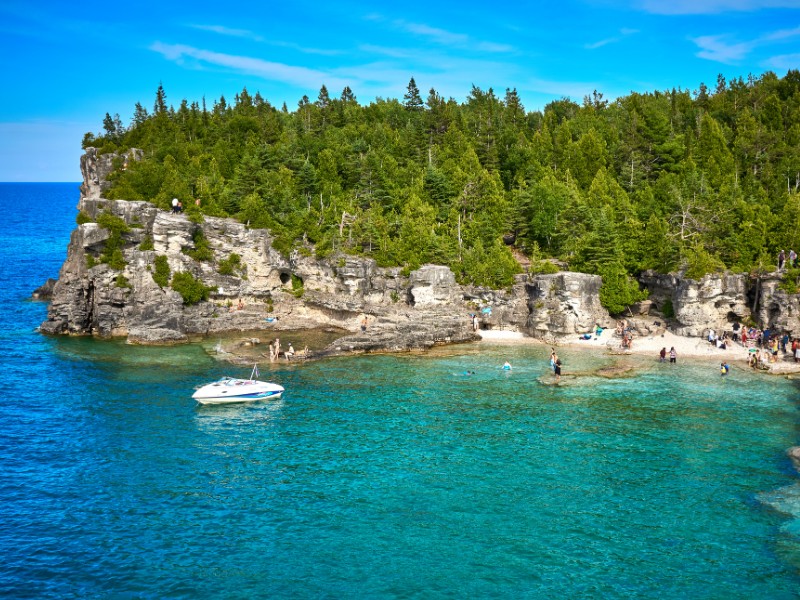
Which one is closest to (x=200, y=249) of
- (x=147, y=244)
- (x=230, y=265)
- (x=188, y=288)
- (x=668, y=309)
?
(x=230, y=265)

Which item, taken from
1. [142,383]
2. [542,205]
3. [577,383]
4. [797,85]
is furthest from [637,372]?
[797,85]

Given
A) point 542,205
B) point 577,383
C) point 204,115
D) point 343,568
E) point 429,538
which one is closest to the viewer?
point 343,568

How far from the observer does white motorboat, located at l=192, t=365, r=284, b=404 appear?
52.7m

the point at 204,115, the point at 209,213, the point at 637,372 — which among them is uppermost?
the point at 204,115

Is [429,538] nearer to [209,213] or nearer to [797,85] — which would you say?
[209,213]

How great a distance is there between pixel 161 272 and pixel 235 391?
1095 inches

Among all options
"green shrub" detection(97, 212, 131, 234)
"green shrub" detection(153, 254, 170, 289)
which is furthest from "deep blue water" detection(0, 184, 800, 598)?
"green shrub" detection(97, 212, 131, 234)

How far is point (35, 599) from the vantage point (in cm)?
2789

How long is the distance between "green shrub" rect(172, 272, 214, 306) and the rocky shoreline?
0.77 meters

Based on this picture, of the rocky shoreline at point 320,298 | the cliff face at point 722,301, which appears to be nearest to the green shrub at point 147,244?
the rocky shoreline at point 320,298

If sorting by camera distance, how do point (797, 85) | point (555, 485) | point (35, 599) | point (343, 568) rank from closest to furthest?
point (35, 599) < point (343, 568) < point (555, 485) < point (797, 85)

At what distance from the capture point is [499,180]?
9931 cm

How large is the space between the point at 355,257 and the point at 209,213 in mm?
20477

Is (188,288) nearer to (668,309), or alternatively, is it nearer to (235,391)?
(235,391)
